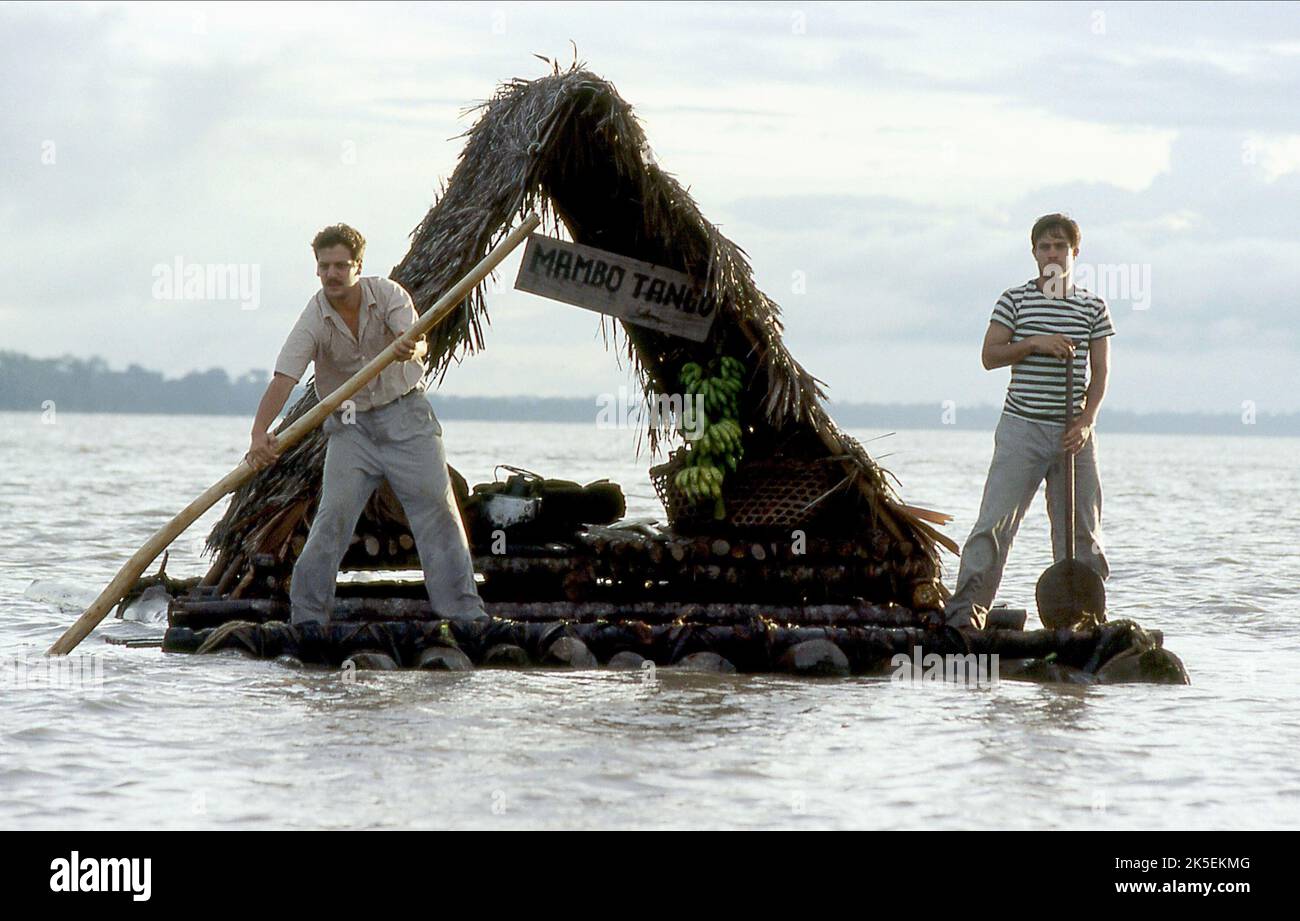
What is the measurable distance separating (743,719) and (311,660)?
2472 mm

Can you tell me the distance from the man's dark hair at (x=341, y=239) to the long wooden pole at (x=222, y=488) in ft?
1.54

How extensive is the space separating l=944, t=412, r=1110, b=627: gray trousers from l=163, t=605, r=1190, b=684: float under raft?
1.31ft

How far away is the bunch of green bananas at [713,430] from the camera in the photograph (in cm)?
968

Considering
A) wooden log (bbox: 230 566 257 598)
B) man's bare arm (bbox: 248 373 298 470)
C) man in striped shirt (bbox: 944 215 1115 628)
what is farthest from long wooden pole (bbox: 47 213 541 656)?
man in striped shirt (bbox: 944 215 1115 628)

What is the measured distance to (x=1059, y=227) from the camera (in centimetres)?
819

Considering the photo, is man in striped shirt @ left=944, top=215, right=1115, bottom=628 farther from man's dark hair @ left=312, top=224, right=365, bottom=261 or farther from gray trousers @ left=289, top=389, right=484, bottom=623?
man's dark hair @ left=312, top=224, right=365, bottom=261

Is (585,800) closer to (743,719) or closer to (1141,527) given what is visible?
(743,719)

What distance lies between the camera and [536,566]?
9758 mm

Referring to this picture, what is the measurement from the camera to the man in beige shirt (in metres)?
8.05

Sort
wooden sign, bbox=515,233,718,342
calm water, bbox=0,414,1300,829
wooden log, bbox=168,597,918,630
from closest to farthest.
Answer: calm water, bbox=0,414,1300,829, wooden log, bbox=168,597,918,630, wooden sign, bbox=515,233,718,342
